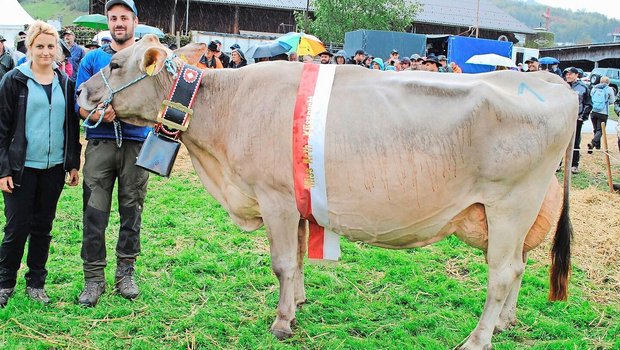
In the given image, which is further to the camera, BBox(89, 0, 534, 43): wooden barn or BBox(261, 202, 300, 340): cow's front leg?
BBox(89, 0, 534, 43): wooden barn

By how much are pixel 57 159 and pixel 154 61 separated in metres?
1.19

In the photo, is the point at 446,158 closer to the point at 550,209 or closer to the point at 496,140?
the point at 496,140

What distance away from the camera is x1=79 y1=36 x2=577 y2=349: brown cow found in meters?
4.05

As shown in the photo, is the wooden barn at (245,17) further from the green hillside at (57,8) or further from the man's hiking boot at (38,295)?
the green hillside at (57,8)

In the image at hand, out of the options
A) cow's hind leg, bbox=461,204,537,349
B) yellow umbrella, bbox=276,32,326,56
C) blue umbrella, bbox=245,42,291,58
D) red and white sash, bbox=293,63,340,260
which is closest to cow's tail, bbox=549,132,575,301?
cow's hind leg, bbox=461,204,537,349

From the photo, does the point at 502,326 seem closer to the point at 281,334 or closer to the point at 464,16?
the point at 281,334

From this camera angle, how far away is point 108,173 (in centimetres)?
495

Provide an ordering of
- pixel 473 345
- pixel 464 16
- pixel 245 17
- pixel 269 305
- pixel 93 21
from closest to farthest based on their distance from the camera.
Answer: pixel 473 345
pixel 269 305
pixel 93 21
pixel 245 17
pixel 464 16

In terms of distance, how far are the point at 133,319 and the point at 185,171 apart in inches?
229

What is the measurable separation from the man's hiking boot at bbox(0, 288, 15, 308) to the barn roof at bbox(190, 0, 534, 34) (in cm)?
3744

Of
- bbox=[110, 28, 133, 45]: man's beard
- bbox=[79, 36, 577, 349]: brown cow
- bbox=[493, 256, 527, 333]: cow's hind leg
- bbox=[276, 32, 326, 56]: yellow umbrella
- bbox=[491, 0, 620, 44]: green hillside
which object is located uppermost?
bbox=[491, 0, 620, 44]: green hillside

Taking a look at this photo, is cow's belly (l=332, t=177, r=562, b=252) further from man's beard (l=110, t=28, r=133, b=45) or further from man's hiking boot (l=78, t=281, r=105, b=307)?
man's beard (l=110, t=28, r=133, b=45)

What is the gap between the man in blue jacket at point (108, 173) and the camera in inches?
191

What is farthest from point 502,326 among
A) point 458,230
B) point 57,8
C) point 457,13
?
point 57,8
